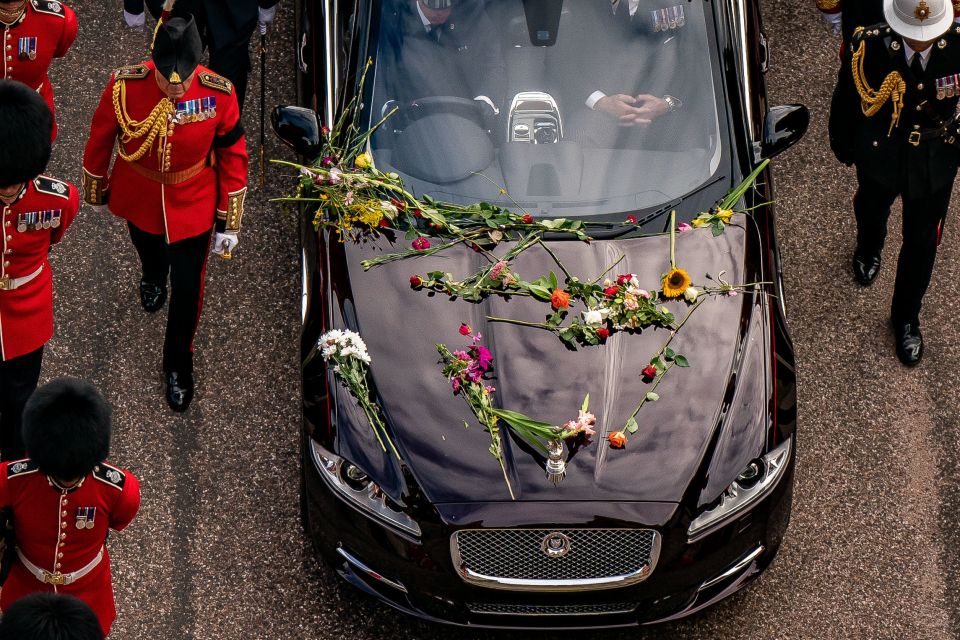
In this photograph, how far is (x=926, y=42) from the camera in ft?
21.8

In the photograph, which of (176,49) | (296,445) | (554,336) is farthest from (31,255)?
(554,336)

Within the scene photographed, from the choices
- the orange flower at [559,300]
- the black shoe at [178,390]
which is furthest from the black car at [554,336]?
the black shoe at [178,390]

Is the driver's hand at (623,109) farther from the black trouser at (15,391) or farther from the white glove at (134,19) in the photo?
the white glove at (134,19)

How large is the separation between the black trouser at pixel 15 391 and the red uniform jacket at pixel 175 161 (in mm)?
710

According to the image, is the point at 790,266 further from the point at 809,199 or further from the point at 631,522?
the point at 631,522

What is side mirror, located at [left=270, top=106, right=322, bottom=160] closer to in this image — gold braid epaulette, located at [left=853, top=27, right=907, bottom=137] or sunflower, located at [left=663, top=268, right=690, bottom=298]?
sunflower, located at [left=663, top=268, right=690, bottom=298]

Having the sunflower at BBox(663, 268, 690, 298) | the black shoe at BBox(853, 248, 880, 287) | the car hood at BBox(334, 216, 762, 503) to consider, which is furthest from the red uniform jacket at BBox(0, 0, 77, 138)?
the black shoe at BBox(853, 248, 880, 287)

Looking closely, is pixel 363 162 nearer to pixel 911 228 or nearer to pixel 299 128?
pixel 299 128

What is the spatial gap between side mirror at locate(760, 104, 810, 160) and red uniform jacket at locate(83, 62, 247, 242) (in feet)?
6.90

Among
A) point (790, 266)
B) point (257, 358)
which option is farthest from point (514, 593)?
point (790, 266)

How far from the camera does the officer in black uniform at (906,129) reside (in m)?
6.70

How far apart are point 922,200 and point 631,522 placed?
2337mm

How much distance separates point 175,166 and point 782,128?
2.43 metres

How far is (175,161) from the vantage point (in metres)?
6.52
